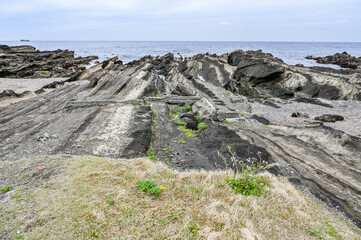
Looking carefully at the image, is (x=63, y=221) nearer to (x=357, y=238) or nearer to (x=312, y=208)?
(x=312, y=208)

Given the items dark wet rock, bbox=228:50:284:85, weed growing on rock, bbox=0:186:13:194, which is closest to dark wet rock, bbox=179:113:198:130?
weed growing on rock, bbox=0:186:13:194

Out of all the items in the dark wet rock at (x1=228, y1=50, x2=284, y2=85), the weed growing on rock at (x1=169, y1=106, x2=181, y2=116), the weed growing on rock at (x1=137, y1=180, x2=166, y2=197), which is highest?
the dark wet rock at (x1=228, y1=50, x2=284, y2=85)

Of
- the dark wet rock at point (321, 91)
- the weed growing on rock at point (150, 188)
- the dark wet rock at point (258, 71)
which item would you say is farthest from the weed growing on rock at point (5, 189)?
the dark wet rock at point (258, 71)

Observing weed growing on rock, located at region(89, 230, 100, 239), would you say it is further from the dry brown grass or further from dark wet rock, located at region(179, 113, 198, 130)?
dark wet rock, located at region(179, 113, 198, 130)

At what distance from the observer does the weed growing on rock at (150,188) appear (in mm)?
5816

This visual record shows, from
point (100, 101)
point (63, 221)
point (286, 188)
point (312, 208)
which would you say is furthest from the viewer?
point (100, 101)

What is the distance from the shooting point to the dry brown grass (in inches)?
181

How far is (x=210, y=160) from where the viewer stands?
9.27 metres

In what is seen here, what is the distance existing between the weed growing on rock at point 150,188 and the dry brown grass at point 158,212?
0.13 metres

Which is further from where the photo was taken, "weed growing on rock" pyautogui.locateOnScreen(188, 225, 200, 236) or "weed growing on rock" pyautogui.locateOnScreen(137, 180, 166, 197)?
"weed growing on rock" pyautogui.locateOnScreen(137, 180, 166, 197)

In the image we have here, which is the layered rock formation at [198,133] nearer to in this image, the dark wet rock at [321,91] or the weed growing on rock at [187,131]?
the weed growing on rock at [187,131]

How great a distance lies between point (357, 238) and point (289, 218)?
1.58 meters

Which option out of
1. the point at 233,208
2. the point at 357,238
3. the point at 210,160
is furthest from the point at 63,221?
the point at 357,238

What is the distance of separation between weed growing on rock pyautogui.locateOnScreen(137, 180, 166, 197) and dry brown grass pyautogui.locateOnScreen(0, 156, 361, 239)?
0.42 ft
